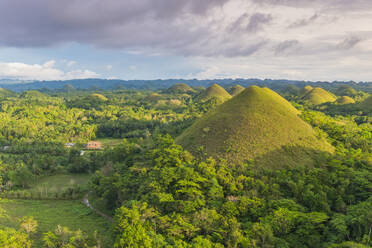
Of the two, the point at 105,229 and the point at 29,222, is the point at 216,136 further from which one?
the point at 29,222

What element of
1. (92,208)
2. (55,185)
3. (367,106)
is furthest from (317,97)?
(55,185)

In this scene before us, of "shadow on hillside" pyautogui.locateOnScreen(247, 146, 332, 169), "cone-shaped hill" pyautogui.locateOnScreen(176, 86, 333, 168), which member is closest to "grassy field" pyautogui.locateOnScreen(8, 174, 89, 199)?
"cone-shaped hill" pyautogui.locateOnScreen(176, 86, 333, 168)

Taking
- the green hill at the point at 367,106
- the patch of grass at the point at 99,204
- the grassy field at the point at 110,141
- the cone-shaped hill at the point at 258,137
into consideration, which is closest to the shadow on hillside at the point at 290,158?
the cone-shaped hill at the point at 258,137

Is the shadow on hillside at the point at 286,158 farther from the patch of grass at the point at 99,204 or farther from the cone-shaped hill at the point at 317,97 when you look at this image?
the cone-shaped hill at the point at 317,97

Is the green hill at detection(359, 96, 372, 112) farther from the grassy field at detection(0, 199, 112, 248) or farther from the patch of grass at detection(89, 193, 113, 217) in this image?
the grassy field at detection(0, 199, 112, 248)

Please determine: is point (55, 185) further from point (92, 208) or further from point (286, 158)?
point (286, 158)

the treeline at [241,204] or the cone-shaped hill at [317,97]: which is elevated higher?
the cone-shaped hill at [317,97]

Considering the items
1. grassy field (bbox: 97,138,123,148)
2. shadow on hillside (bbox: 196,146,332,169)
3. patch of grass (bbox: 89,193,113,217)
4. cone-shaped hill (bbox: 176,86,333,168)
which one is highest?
cone-shaped hill (bbox: 176,86,333,168)

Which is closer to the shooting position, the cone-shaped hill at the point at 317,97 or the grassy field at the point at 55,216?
the grassy field at the point at 55,216
